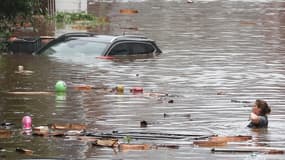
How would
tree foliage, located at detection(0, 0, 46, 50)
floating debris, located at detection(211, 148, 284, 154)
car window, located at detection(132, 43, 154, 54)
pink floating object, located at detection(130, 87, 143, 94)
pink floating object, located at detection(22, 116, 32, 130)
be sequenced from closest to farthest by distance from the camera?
floating debris, located at detection(211, 148, 284, 154)
tree foliage, located at detection(0, 0, 46, 50)
pink floating object, located at detection(22, 116, 32, 130)
pink floating object, located at detection(130, 87, 143, 94)
car window, located at detection(132, 43, 154, 54)

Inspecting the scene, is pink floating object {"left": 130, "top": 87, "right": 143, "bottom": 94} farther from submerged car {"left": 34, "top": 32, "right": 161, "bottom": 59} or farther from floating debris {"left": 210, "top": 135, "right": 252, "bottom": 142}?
submerged car {"left": 34, "top": 32, "right": 161, "bottom": 59}

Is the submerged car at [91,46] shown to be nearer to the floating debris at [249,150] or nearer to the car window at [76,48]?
the car window at [76,48]

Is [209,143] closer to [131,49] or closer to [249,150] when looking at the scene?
[249,150]

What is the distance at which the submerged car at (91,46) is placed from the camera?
29.4m

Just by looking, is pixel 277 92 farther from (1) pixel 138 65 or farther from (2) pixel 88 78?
(1) pixel 138 65

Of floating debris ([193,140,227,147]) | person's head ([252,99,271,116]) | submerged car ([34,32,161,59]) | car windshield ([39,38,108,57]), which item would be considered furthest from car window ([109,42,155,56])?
floating debris ([193,140,227,147])

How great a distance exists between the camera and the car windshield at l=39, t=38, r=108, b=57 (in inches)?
1155

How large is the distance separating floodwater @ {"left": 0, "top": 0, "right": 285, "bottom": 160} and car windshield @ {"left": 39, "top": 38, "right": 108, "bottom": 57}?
78 cm

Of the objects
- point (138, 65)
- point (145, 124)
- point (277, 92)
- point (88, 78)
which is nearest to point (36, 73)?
point (88, 78)

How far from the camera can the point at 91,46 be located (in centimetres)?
2980

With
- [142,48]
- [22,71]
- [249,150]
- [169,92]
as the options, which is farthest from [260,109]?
[142,48]

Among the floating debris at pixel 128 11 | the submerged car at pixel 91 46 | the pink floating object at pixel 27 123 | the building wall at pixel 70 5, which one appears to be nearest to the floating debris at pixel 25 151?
the pink floating object at pixel 27 123

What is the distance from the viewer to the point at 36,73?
25062mm

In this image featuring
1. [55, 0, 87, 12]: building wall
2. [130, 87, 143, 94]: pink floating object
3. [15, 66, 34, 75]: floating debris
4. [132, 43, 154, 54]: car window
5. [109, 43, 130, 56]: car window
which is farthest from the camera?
[55, 0, 87, 12]: building wall
